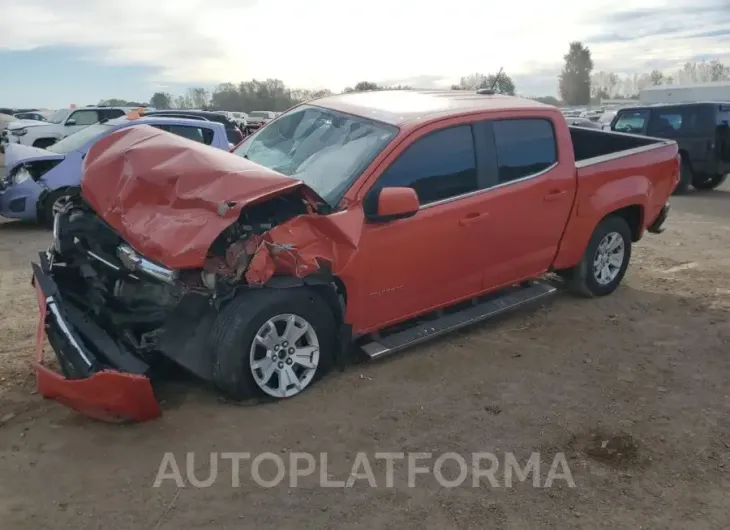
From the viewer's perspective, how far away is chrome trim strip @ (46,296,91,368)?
3724 millimetres

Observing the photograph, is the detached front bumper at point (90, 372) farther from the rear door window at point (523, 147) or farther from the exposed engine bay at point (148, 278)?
the rear door window at point (523, 147)

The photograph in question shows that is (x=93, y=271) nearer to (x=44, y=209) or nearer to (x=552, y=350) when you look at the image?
(x=552, y=350)

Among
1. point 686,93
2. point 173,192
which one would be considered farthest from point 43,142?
point 686,93

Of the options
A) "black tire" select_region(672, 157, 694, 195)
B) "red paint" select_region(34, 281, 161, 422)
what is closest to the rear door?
"red paint" select_region(34, 281, 161, 422)

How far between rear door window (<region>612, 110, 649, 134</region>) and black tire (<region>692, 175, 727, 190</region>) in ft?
5.31

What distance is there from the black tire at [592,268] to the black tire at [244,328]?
123 inches

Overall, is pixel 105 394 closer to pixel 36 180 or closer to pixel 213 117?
pixel 36 180

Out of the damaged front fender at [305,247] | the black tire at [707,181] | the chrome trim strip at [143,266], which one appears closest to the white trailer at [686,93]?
the black tire at [707,181]

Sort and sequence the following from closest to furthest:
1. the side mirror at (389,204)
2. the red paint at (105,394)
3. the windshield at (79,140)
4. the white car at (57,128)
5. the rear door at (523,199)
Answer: the red paint at (105,394) < the side mirror at (389,204) < the rear door at (523,199) < the windshield at (79,140) < the white car at (57,128)

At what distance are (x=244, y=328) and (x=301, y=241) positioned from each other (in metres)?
0.63

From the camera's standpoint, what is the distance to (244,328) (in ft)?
12.5

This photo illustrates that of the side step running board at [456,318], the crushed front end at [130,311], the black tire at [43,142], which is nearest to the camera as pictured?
the crushed front end at [130,311]

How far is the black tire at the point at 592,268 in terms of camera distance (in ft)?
19.9

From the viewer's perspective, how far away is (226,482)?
3.31 metres
